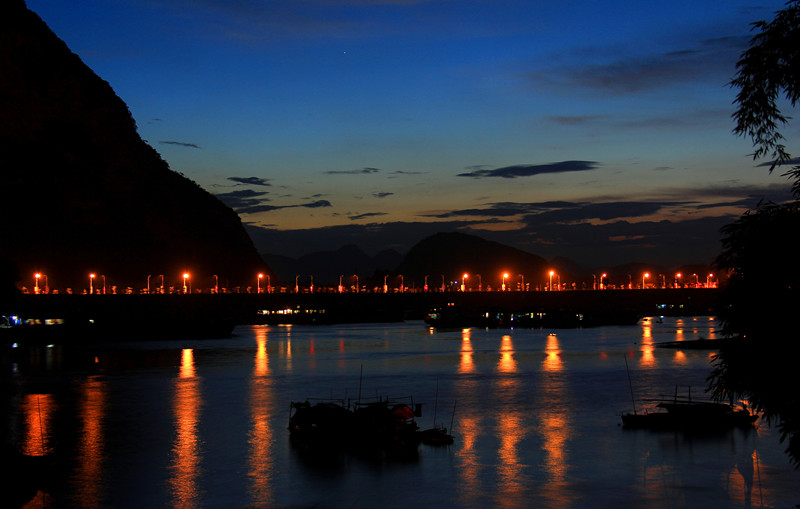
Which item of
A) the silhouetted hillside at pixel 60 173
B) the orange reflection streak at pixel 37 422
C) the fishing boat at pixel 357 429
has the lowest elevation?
the orange reflection streak at pixel 37 422

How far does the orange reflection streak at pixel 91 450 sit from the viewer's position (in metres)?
29.4

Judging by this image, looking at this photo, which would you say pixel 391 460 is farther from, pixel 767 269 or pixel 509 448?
pixel 767 269

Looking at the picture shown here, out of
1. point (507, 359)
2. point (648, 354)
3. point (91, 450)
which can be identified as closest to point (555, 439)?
point (91, 450)

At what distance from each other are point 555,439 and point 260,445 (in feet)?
48.4

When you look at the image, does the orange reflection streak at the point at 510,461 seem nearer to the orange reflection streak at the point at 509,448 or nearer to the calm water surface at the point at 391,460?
the orange reflection streak at the point at 509,448

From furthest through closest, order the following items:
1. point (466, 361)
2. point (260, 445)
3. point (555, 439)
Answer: point (466, 361), point (555, 439), point (260, 445)

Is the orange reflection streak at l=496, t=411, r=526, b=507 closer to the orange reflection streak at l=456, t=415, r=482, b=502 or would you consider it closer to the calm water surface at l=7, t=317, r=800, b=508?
the calm water surface at l=7, t=317, r=800, b=508

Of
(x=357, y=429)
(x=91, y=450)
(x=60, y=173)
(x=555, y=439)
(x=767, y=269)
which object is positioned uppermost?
(x=60, y=173)

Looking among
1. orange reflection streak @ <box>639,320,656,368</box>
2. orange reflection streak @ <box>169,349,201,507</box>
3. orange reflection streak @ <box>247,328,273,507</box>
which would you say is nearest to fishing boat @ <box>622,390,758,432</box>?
orange reflection streak @ <box>247,328,273,507</box>

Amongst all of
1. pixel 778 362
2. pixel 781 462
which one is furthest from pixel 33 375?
pixel 778 362

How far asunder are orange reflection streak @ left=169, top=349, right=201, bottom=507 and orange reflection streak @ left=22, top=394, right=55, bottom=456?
627cm

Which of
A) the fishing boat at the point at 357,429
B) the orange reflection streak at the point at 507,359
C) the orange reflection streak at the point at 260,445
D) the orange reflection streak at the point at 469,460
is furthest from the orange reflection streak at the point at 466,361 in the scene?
the fishing boat at the point at 357,429

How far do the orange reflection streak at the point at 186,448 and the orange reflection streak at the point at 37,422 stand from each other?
6274 millimetres

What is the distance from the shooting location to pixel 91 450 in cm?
3778
